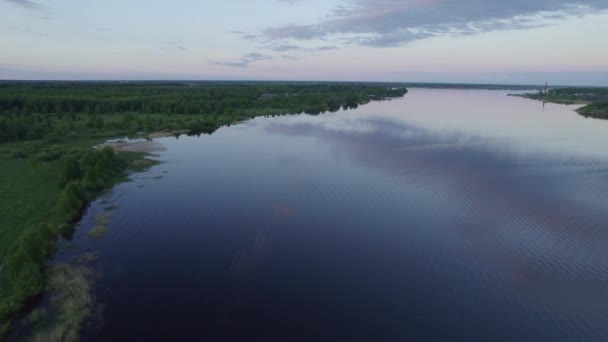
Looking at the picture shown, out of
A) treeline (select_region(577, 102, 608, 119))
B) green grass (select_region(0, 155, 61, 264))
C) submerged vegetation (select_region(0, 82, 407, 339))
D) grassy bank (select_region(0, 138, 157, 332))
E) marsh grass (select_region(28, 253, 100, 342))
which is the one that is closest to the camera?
marsh grass (select_region(28, 253, 100, 342))

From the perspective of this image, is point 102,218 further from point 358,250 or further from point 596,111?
point 596,111

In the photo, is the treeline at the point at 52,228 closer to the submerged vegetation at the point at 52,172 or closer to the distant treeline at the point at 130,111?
the submerged vegetation at the point at 52,172

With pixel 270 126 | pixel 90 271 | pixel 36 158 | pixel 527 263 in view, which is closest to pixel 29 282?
pixel 90 271

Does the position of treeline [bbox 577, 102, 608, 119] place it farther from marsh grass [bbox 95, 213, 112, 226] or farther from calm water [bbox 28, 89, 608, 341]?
marsh grass [bbox 95, 213, 112, 226]

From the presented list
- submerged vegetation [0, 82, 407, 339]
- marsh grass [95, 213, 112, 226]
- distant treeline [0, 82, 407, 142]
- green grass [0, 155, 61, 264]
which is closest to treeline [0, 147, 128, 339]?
submerged vegetation [0, 82, 407, 339]

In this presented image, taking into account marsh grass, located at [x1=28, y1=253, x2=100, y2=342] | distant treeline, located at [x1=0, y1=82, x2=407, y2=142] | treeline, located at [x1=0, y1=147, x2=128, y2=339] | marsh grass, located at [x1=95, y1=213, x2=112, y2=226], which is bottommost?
marsh grass, located at [x1=28, y1=253, x2=100, y2=342]

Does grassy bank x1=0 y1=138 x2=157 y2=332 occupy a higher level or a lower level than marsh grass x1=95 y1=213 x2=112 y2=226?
higher
